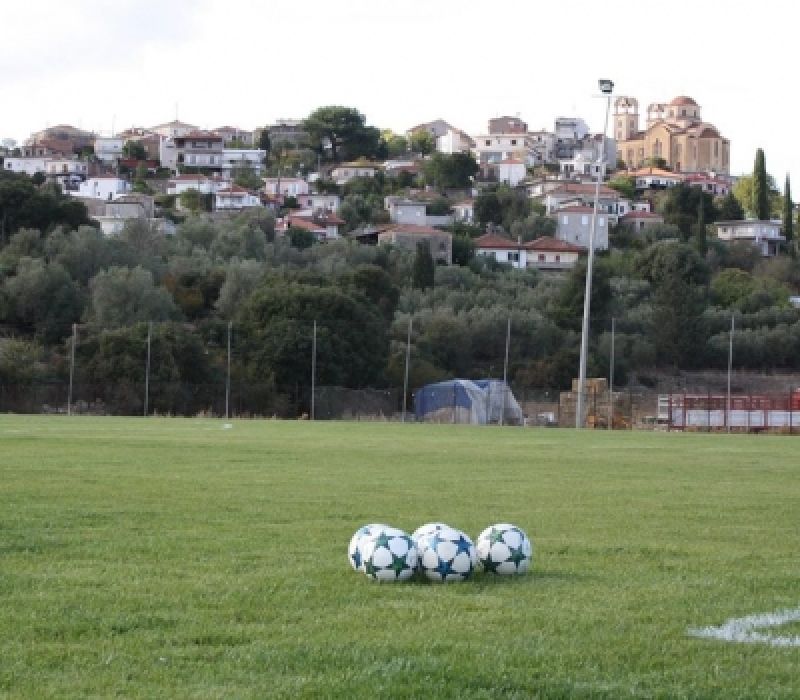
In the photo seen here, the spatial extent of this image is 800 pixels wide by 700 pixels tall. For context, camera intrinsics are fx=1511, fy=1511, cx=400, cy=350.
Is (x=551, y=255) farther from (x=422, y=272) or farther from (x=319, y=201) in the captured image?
(x=319, y=201)

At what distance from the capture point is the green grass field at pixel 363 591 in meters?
6.32

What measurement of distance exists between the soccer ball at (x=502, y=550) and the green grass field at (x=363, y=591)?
0.11 metres

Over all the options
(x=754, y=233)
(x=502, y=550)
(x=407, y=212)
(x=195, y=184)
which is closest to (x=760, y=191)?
(x=754, y=233)

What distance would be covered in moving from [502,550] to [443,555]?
569mm

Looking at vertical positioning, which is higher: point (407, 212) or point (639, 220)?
point (639, 220)

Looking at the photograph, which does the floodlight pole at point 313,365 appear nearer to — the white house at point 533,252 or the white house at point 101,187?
the white house at point 533,252

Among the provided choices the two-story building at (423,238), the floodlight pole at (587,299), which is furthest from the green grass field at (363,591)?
the two-story building at (423,238)

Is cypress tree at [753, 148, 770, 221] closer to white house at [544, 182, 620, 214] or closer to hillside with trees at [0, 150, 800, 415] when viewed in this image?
white house at [544, 182, 620, 214]

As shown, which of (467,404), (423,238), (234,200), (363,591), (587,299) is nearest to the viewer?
(363,591)

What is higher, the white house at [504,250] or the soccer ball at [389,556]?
the white house at [504,250]

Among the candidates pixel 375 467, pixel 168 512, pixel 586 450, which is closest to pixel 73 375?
pixel 586 450

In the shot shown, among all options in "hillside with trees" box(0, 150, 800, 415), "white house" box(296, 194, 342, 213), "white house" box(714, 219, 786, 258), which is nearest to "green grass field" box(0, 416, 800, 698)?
"hillside with trees" box(0, 150, 800, 415)

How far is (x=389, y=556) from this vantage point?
8.96m

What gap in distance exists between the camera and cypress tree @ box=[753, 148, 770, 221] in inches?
6678
